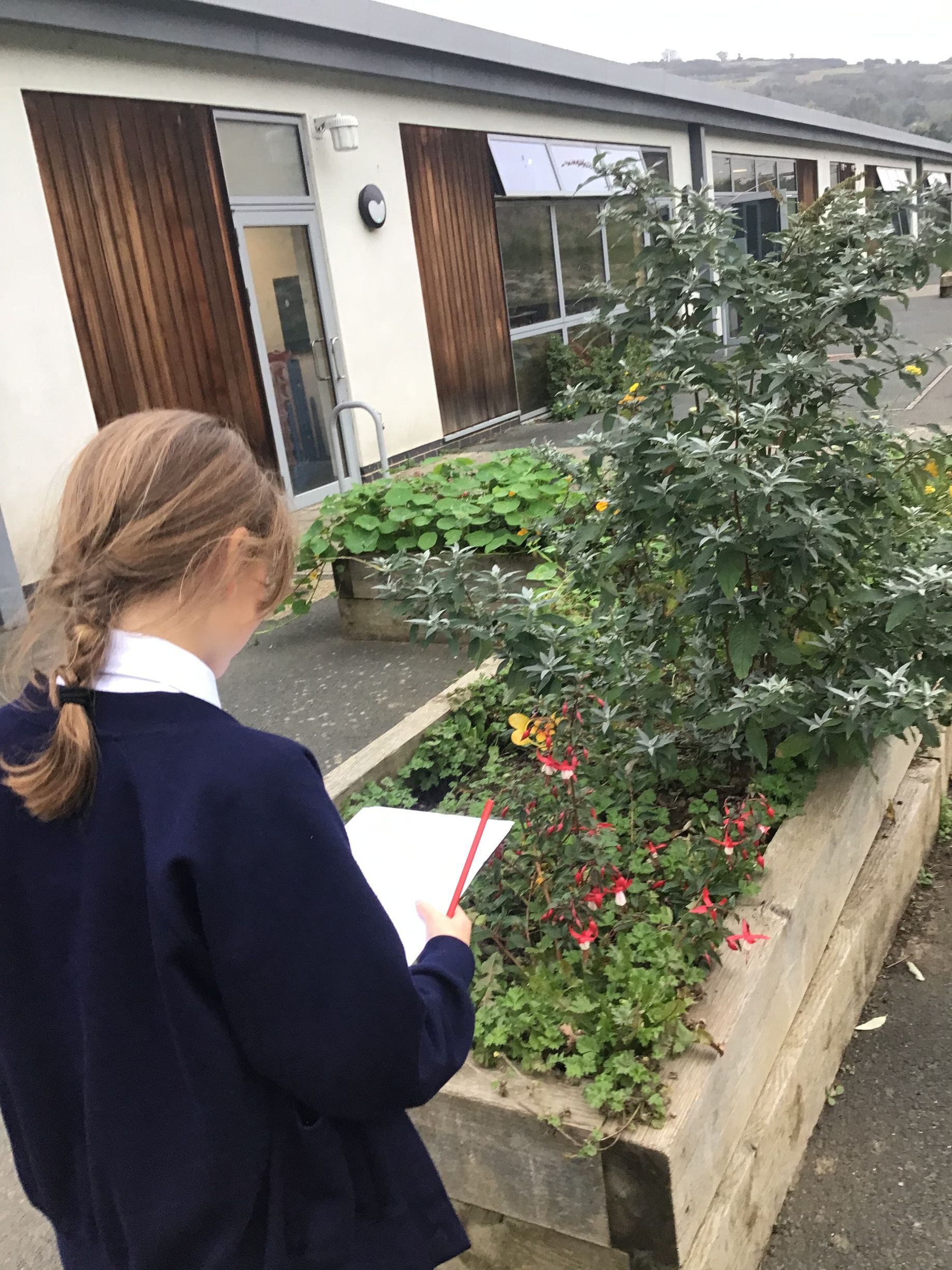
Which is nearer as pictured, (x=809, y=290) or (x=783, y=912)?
(x=783, y=912)

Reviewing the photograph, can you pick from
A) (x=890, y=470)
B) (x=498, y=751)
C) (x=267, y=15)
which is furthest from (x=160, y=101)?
(x=890, y=470)

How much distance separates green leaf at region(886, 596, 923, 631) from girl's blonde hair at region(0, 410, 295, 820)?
1.57m

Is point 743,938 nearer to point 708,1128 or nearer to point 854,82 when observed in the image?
point 708,1128

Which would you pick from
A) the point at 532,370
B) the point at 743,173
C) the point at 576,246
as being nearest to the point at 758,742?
the point at 532,370

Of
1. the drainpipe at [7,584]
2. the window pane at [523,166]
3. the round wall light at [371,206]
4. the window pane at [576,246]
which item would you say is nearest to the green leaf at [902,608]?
the drainpipe at [7,584]

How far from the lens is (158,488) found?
1.10 metres

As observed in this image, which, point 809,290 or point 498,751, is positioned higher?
point 809,290

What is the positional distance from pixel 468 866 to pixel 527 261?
1259cm

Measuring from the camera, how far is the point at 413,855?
1.58 m

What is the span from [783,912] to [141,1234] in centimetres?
147

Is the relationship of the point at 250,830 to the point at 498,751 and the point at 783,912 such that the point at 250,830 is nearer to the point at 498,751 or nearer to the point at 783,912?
the point at 783,912

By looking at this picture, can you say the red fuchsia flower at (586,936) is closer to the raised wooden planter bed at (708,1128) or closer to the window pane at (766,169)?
the raised wooden planter bed at (708,1128)

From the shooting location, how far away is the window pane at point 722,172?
18.8 metres

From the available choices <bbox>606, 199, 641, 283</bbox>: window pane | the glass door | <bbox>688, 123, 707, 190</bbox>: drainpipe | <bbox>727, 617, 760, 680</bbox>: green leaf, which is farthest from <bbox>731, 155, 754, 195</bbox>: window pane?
<bbox>727, 617, 760, 680</bbox>: green leaf
